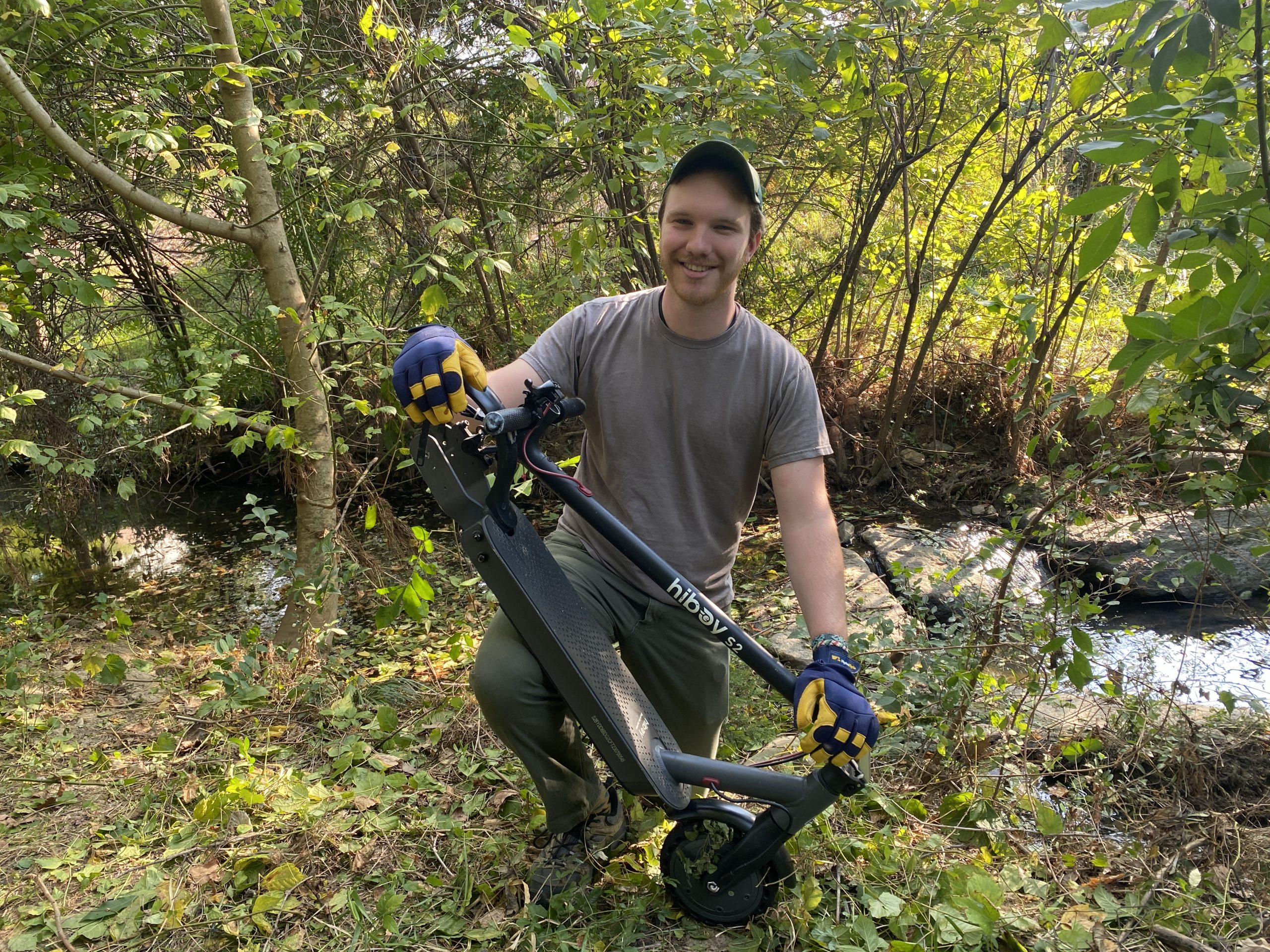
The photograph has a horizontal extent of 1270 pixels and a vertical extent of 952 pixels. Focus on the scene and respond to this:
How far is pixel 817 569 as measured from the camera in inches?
90.0

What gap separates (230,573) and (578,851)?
16.7 ft

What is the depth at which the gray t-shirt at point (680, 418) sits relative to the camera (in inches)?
101

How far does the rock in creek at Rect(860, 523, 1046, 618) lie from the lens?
5090 millimetres

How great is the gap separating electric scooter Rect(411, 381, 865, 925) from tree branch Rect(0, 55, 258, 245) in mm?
2316

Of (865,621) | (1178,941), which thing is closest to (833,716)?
(1178,941)

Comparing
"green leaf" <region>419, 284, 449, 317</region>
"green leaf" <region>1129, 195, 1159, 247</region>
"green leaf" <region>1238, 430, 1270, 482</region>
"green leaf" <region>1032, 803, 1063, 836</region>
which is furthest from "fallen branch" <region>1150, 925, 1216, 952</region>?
"green leaf" <region>419, 284, 449, 317</region>

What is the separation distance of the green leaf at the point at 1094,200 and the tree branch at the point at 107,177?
3496 mm

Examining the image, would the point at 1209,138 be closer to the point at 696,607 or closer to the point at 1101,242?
the point at 1101,242

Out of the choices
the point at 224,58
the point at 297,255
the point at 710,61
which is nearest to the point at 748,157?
the point at 710,61

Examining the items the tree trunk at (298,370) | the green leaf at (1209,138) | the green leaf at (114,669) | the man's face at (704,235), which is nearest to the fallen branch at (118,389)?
the tree trunk at (298,370)

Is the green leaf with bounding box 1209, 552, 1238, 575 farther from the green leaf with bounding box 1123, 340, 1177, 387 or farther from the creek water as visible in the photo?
the green leaf with bounding box 1123, 340, 1177, 387

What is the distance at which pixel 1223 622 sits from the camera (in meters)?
5.06

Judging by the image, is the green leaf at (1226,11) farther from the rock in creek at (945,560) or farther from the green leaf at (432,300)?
the rock in creek at (945,560)

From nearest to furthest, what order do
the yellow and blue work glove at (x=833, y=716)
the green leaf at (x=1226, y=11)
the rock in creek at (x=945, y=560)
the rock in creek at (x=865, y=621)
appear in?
the green leaf at (x=1226, y=11) → the yellow and blue work glove at (x=833, y=716) → the rock in creek at (x=865, y=621) → the rock in creek at (x=945, y=560)
